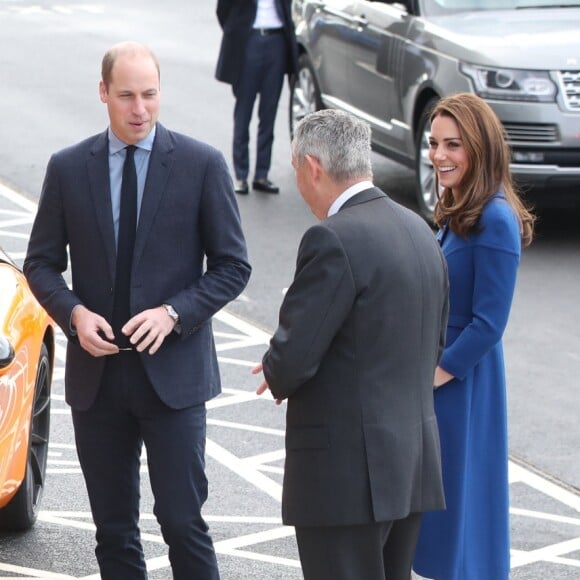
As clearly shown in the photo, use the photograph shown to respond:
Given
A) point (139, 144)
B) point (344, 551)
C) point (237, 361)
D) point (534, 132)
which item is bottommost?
point (237, 361)

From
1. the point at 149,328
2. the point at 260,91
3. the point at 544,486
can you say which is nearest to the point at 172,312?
the point at 149,328

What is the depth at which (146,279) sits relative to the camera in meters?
4.89

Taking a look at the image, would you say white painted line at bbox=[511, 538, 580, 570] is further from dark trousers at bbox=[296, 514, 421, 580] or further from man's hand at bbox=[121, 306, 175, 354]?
man's hand at bbox=[121, 306, 175, 354]

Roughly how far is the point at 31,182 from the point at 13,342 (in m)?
7.43

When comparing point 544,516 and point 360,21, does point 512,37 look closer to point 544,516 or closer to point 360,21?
point 360,21

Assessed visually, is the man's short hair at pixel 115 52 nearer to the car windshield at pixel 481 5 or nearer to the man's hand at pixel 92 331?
the man's hand at pixel 92 331

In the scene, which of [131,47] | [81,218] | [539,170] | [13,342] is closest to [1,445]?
[13,342]

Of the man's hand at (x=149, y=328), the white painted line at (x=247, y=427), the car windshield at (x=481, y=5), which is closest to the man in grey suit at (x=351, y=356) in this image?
the man's hand at (x=149, y=328)

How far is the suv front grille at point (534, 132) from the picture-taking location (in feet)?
34.5

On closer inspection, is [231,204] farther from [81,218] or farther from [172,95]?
[172,95]

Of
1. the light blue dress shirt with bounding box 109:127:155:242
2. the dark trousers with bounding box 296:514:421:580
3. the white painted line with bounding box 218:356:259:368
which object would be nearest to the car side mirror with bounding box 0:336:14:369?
the light blue dress shirt with bounding box 109:127:155:242

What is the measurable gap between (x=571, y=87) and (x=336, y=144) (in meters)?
6.62

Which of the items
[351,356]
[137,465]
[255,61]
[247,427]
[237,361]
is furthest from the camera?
[255,61]

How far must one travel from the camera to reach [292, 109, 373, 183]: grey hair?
4.18m
